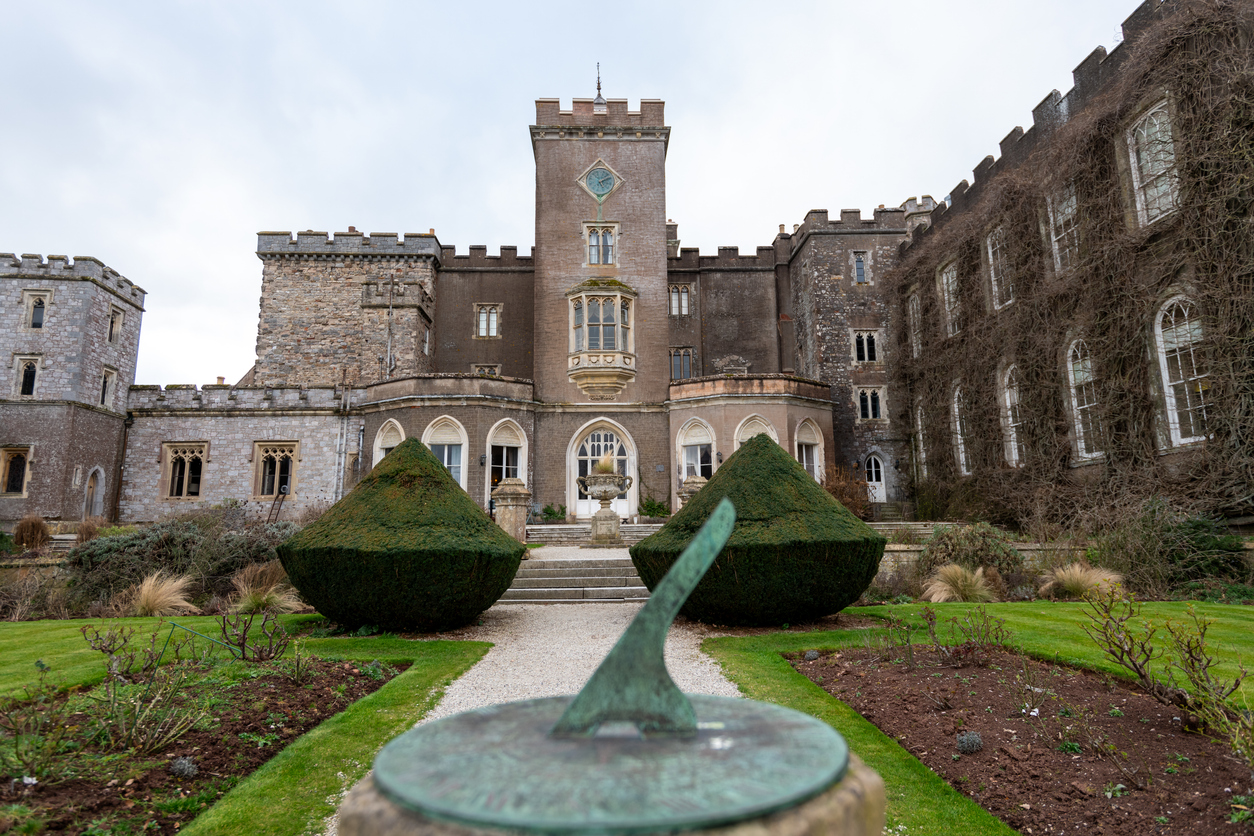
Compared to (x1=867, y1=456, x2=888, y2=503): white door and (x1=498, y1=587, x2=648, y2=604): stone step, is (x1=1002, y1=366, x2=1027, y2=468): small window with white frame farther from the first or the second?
(x1=498, y1=587, x2=648, y2=604): stone step

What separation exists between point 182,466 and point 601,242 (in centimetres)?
1603

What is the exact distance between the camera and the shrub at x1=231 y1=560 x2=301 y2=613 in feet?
31.4

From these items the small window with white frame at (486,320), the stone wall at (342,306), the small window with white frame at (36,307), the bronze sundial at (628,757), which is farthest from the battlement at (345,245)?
the bronze sundial at (628,757)

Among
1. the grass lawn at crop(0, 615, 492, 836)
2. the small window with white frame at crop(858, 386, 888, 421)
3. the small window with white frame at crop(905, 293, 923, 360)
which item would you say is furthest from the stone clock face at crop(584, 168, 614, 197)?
the grass lawn at crop(0, 615, 492, 836)

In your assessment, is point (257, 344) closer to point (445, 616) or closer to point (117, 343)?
point (117, 343)

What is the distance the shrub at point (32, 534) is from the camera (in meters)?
17.6

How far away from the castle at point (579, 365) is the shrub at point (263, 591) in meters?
10.2

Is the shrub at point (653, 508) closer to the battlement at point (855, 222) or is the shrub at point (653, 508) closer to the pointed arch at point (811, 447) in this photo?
the pointed arch at point (811, 447)

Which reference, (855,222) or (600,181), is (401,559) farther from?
(855,222)

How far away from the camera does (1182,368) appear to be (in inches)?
510

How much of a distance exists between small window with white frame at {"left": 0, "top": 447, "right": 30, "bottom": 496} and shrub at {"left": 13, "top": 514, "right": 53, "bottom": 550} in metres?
4.17

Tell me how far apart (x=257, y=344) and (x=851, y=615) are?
83.9ft

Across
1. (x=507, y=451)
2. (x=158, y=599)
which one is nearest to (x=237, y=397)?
(x=507, y=451)

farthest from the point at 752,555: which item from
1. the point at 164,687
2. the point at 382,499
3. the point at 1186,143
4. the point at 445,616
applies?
the point at 1186,143
